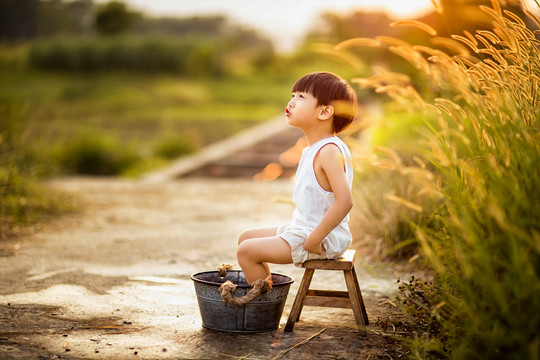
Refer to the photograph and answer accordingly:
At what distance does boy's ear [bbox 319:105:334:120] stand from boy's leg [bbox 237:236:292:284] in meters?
0.60

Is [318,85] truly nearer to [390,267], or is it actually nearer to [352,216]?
[390,267]

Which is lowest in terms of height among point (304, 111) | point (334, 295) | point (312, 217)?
point (334, 295)

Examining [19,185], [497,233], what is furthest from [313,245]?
[19,185]

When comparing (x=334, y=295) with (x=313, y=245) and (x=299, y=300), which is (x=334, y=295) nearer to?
(x=299, y=300)

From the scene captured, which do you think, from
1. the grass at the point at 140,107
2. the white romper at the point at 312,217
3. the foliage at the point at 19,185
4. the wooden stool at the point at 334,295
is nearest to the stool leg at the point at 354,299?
the wooden stool at the point at 334,295

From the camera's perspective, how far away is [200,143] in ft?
46.4

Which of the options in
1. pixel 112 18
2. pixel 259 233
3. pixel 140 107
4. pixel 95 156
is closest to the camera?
pixel 259 233

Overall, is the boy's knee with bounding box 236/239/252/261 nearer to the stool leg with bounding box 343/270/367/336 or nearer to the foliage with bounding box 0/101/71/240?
the stool leg with bounding box 343/270/367/336

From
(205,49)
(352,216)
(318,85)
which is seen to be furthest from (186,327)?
(205,49)

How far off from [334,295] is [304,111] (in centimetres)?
92

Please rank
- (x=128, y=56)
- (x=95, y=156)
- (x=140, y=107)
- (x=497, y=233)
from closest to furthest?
1. (x=497, y=233)
2. (x=95, y=156)
3. (x=140, y=107)
4. (x=128, y=56)

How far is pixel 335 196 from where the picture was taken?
8.55 ft

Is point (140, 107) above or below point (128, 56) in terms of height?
below

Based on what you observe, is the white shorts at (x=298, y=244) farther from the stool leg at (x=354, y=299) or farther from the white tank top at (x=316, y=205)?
the stool leg at (x=354, y=299)
